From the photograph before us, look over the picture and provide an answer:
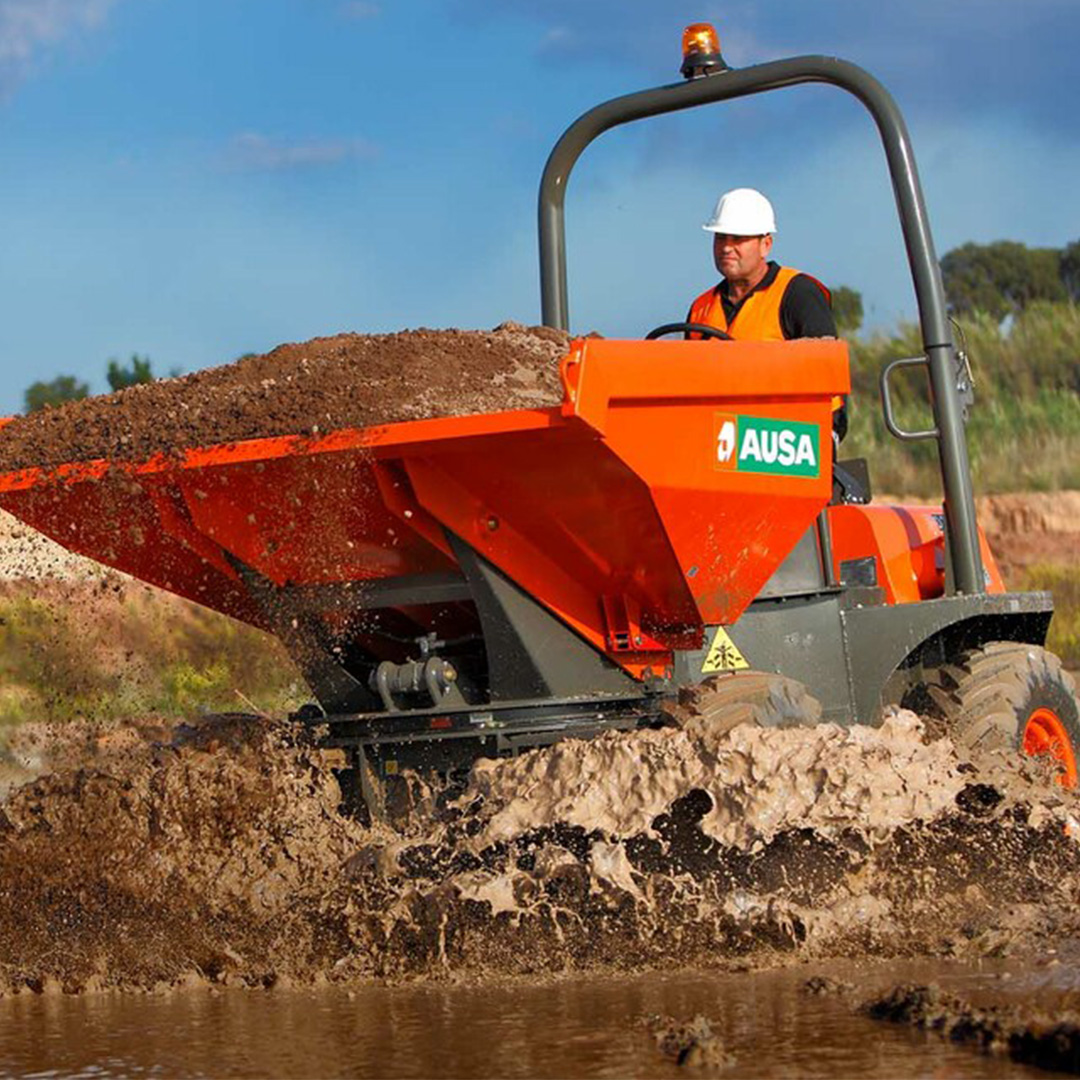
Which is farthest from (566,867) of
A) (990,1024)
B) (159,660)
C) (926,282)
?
(159,660)

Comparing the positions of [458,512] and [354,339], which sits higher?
[354,339]

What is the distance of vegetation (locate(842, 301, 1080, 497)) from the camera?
57.6 ft

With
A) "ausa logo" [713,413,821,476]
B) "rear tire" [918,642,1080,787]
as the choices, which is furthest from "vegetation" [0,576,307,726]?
"ausa logo" [713,413,821,476]

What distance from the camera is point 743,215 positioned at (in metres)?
6.75

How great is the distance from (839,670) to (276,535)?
6.18 feet

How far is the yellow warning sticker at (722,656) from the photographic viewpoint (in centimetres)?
578

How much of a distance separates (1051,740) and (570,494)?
2464mm

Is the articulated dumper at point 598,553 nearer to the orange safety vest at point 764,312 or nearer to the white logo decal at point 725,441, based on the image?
the white logo decal at point 725,441

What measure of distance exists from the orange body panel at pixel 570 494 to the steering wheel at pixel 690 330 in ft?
2.18

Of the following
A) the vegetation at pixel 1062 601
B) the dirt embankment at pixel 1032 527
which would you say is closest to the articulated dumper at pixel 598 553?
the vegetation at pixel 1062 601

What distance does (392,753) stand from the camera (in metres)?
5.76

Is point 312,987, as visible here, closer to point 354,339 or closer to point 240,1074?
point 240,1074

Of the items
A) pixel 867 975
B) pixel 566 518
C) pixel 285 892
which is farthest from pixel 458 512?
pixel 867 975

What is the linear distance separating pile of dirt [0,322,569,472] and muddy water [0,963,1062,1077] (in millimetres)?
1558
